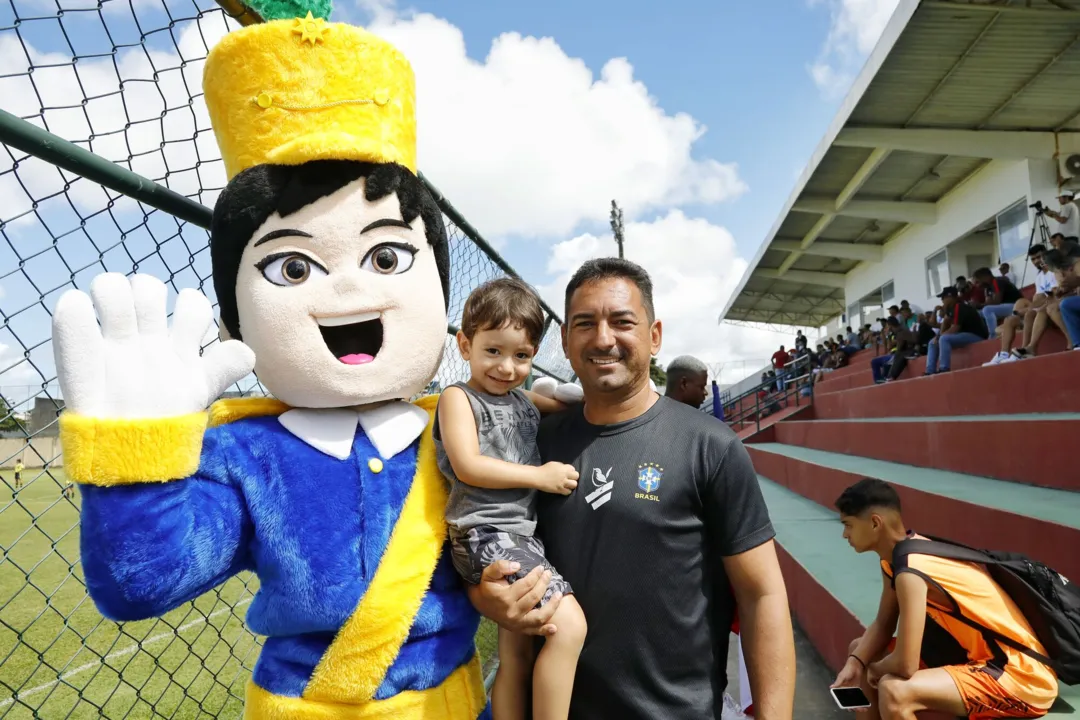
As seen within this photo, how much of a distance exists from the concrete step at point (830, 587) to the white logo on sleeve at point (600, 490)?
86.8 inches

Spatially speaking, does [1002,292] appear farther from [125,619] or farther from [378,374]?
[125,619]

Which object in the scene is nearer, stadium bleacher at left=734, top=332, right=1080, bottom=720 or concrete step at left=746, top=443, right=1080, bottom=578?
concrete step at left=746, top=443, right=1080, bottom=578

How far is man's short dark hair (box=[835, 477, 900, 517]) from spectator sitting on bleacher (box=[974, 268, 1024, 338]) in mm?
5750

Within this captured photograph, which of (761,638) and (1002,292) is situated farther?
(1002,292)

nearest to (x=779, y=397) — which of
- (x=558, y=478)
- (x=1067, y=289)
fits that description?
(x=1067, y=289)

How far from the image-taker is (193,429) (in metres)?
1.26

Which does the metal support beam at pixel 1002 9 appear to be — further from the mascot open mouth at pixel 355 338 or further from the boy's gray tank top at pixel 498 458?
the mascot open mouth at pixel 355 338

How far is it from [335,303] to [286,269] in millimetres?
150

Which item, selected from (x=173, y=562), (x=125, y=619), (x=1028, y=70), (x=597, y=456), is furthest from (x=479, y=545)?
(x=1028, y=70)

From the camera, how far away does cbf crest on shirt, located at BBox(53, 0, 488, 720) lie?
145cm

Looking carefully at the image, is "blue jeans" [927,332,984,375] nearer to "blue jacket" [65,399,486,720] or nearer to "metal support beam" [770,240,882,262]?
"blue jacket" [65,399,486,720]

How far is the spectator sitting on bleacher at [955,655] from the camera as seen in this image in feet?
8.09

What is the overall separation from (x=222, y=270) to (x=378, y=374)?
47 cm

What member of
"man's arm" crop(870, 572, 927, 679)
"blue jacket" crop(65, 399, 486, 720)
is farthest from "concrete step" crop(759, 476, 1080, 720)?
"blue jacket" crop(65, 399, 486, 720)
